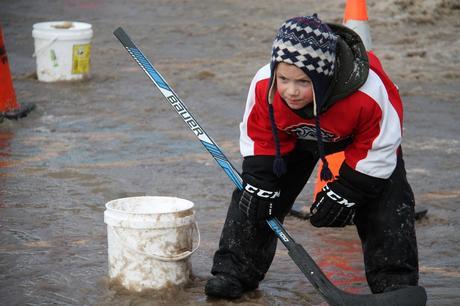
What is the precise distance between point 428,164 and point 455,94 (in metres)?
2.49

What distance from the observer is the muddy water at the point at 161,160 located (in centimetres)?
475

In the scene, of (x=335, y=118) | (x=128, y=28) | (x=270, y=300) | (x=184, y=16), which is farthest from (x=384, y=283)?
(x=184, y=16)

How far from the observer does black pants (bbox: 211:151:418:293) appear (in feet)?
14.1

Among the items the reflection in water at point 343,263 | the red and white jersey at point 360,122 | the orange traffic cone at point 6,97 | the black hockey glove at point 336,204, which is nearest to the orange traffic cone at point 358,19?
the reflection in water at point 343,263

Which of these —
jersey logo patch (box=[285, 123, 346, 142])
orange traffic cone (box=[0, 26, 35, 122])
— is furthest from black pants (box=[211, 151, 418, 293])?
orange traffic cone (box=[0, 26, 35, 122])

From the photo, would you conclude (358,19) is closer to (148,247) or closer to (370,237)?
(370,237)

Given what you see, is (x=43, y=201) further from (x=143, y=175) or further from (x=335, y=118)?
(x=335, y=118)

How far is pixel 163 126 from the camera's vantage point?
26.3 ft

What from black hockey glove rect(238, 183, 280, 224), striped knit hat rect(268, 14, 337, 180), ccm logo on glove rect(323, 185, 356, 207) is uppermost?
striped knit hat rect(268, 14, 337, 180)

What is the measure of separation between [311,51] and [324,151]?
0.52m

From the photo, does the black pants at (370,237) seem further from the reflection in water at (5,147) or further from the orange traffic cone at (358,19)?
the reflection in water at (5,147)

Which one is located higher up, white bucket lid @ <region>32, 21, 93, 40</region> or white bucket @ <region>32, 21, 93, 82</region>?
white bucket lid @ <region>32, 21, 93, 40</region>

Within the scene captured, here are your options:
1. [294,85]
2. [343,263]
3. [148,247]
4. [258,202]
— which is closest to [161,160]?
[343,263]

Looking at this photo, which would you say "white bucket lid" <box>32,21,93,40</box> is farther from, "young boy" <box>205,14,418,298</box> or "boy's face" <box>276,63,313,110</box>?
"boy's face" <box>276,63,313,110</box>
